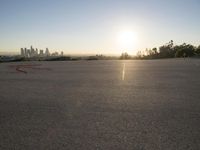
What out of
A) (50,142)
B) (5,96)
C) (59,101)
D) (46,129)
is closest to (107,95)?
(59,101)

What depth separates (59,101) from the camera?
7.28m

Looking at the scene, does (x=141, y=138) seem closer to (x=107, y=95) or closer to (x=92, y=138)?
(x=92, y=138)

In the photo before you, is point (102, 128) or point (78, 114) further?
point (78, 114)

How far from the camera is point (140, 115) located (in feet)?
18.9

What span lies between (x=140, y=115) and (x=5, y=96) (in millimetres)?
4230

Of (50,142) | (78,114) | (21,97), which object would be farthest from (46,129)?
(21,97)

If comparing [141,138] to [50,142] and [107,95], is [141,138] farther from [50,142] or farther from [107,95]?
[107,95]

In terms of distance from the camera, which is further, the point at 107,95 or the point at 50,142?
the point at 107,95

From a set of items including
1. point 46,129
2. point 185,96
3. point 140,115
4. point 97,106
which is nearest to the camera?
point 46,129

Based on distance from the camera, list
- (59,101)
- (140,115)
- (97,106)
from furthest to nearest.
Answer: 1. (59,101)
2. (97,106)
3. (140,115)

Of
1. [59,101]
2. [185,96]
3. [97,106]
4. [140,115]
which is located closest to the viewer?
[140,115]

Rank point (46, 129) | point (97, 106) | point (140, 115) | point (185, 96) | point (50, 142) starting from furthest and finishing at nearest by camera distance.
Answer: point (185, 96)
point (97, 106)
point (140, 115)
point (46, 129)
point (50, 142)

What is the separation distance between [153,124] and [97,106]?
1.86 m

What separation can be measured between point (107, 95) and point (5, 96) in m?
2.90
